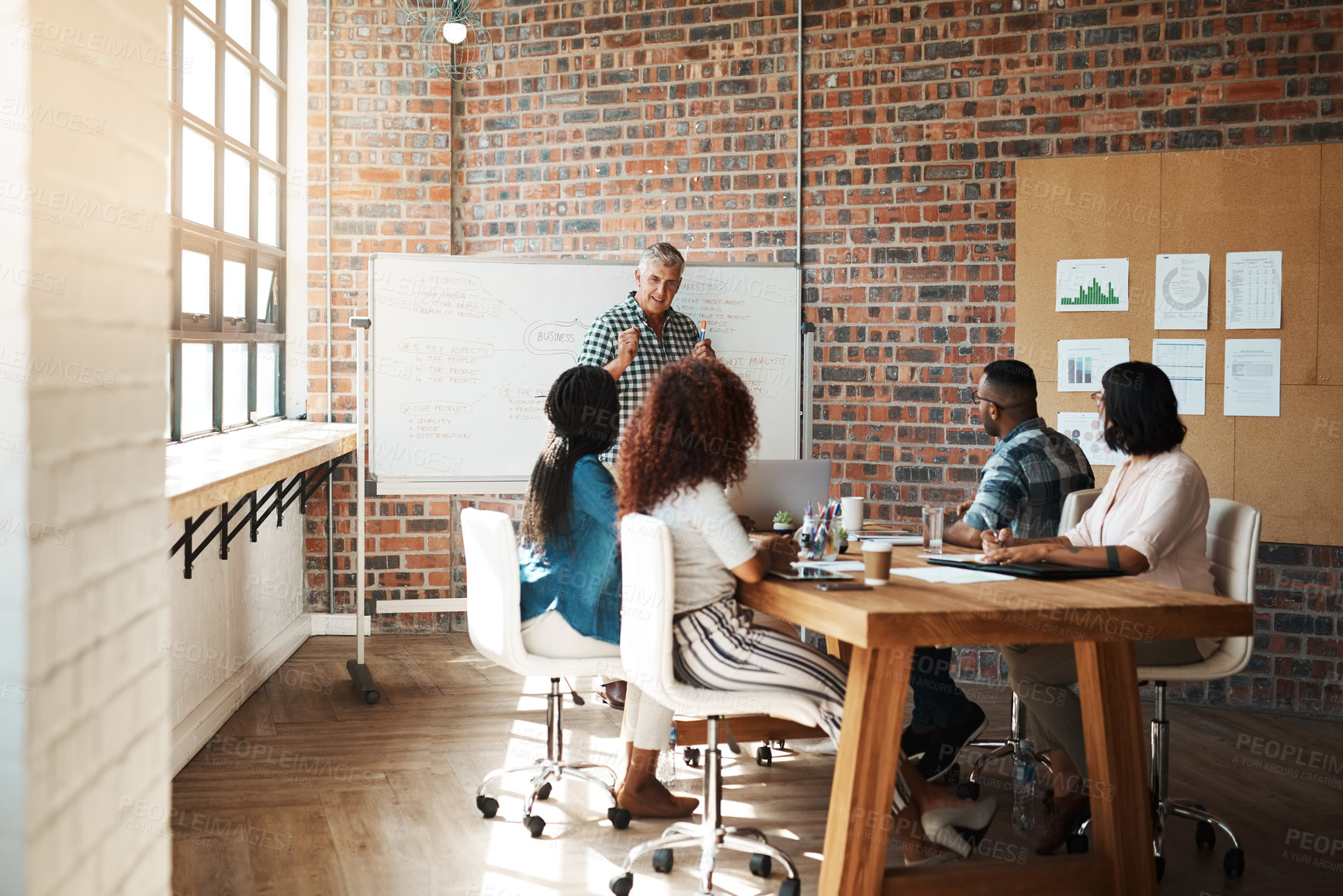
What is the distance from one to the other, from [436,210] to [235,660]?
2259mm

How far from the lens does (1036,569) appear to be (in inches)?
105

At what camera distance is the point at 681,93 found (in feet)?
16.9

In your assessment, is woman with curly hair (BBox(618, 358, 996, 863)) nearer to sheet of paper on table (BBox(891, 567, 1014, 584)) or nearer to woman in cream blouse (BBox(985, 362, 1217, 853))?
sheet of paper on table (BBox(891, 567, 1014, 584))

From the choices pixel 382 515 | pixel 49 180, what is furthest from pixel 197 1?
pixel 49 180

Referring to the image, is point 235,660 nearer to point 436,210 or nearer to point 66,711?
point 436,210

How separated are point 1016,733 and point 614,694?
1.50 meters

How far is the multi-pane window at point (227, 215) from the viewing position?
4.05 m

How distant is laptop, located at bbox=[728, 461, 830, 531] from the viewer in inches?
135

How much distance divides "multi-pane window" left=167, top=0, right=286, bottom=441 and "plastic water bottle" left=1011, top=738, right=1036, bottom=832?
9.83 ft

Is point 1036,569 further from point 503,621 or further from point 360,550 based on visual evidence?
point 360,550

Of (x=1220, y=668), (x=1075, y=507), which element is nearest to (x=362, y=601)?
(x=1075, y=507)

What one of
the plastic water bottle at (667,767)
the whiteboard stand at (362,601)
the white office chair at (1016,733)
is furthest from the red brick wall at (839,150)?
the plastic water bottle at (667,767)

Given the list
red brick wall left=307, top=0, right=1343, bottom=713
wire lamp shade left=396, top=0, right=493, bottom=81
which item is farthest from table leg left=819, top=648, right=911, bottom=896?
wire lamp shade left=396, top=0, right=493, bottom=81

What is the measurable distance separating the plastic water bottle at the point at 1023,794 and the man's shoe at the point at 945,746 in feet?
0.54
